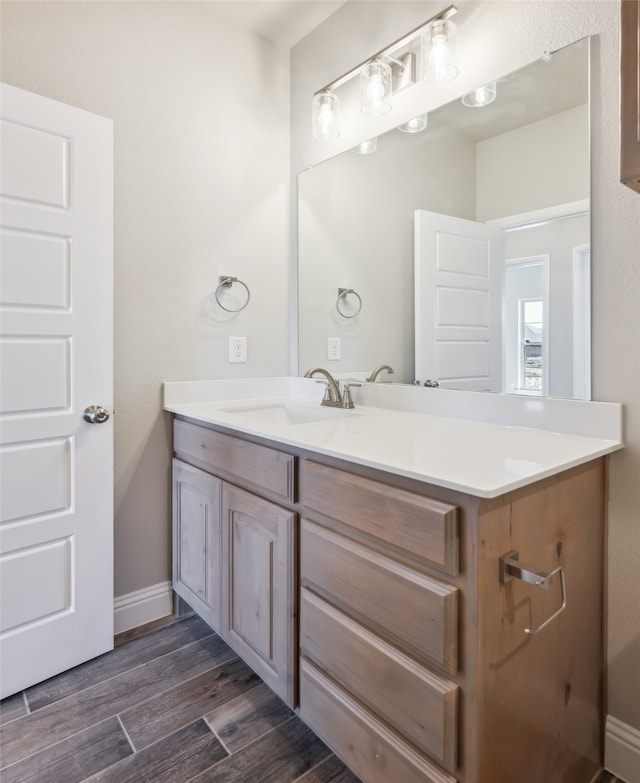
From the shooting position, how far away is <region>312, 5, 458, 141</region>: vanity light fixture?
1520mm

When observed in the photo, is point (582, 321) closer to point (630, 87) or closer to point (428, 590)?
point (630, 87)

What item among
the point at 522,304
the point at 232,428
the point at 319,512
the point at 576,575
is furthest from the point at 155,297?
the point at 576,575

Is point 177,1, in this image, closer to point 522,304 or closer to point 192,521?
point 522,304

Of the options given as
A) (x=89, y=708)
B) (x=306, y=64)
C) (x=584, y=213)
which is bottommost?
(x=89, y=708)

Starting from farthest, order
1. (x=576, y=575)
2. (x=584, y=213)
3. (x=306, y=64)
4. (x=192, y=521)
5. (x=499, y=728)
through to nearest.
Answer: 1. (x=306, y=64)
2. (x=192, y=521)
3. (x=584, y=213)
4. (x=576, y=575)
5. (x=499, y=728)

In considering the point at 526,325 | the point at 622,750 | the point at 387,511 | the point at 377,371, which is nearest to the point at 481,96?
the point at 526,325

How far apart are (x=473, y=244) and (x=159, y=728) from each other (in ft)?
5.87

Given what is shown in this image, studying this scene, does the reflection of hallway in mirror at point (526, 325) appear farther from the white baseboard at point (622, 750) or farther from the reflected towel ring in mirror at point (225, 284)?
the reflected towel ring in mirror at point (225, 284)

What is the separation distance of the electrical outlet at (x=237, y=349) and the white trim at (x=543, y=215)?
46.5 inches

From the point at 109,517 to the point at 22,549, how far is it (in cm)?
28

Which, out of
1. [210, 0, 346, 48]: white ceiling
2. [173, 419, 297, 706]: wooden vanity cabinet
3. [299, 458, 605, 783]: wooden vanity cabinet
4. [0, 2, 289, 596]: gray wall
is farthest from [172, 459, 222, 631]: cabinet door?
[210, 0, 346, 48]: white ceiling

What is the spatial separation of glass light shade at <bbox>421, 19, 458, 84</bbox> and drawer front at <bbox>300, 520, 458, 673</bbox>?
1.49 m

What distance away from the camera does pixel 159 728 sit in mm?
1390

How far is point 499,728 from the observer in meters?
0.90
